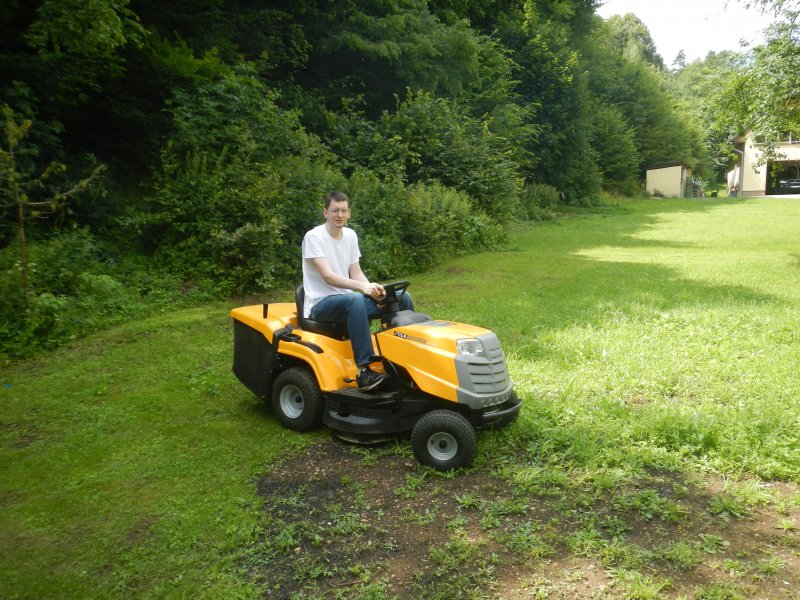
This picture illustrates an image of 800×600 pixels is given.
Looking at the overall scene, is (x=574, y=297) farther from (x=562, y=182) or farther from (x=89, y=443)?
(x=562, y=182)

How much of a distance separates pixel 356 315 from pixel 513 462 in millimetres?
1385

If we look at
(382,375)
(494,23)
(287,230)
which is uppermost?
(494,23)

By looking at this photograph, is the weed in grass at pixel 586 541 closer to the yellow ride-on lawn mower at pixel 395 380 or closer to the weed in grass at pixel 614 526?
the weed in grass at pixel 614 526

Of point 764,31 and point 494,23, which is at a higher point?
point 494,23

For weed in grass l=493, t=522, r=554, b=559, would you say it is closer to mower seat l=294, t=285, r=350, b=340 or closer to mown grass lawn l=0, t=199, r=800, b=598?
mown grass lawn l=0, t=199, r=800, b=598

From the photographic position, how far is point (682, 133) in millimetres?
48281

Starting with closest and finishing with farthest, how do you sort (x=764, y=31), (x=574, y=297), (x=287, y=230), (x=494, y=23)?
(x=574, y=297) < (x=287, y=230) < (x=764, y=31) < (x=494, y=23)

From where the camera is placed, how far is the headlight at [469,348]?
12.6ft

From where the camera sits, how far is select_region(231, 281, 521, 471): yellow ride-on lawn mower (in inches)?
151

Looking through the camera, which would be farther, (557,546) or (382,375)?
(382,375)

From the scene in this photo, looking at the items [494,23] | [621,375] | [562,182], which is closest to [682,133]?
[562,182]

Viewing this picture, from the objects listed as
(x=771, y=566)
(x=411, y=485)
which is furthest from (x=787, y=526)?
(x=411, y=485)

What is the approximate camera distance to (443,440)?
3906 millimetres

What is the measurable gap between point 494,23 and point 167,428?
26.5 meters
